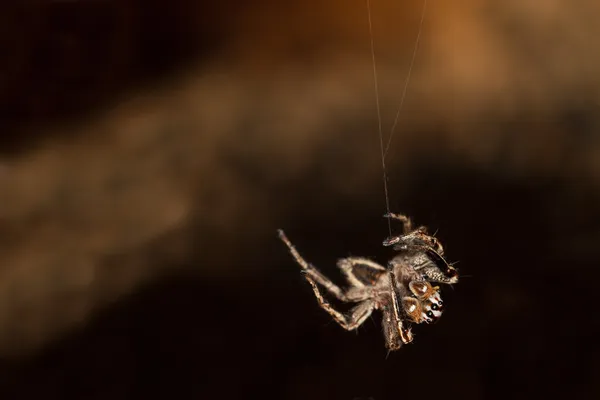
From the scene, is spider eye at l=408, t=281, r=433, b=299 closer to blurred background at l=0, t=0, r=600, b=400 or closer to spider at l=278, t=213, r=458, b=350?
spider at l=278, t=213, r=458, b=350

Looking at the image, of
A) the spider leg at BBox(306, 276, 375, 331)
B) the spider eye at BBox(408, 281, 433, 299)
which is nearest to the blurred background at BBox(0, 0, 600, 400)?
the spider leg at BBox(306, 276, 375, 331)

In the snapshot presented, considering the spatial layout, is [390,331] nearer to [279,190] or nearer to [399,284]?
[399,284]

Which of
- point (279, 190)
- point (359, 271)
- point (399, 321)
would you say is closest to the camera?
point (399, 321)

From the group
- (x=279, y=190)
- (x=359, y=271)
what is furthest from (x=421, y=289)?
(x=279, y=190)

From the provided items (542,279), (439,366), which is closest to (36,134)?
(439,366)

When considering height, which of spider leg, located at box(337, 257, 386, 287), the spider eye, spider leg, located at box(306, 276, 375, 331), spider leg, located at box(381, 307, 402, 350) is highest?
spider leg, located at box(337, 257, 386, 287)

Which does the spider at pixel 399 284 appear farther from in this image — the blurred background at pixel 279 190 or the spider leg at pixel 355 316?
the blurred background at pixel 279 190

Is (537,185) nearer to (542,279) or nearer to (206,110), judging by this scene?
(542,279)
